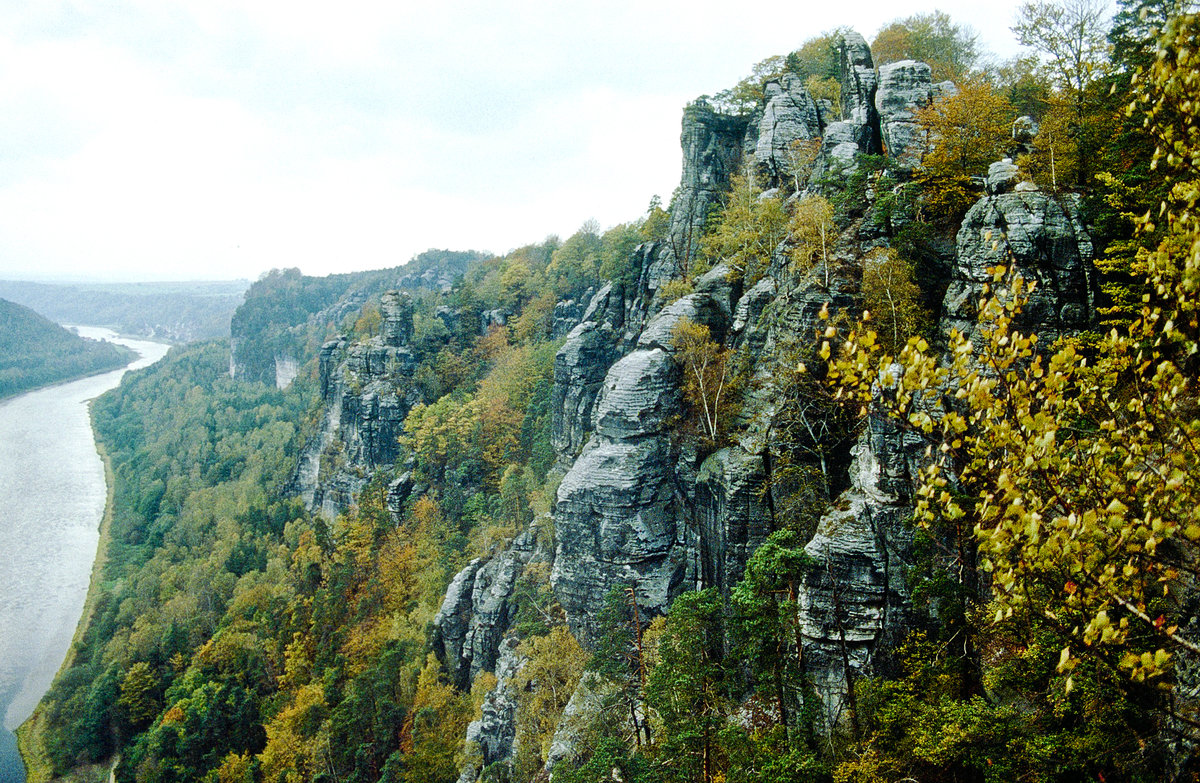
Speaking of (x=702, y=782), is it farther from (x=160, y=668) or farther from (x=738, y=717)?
(x=160, y=668)

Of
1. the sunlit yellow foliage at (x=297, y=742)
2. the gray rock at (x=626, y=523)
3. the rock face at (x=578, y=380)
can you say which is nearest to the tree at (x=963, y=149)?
the gray rock at (x=626, y=523)

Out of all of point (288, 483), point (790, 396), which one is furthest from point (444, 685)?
point (288, 483)

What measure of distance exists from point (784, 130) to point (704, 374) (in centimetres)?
1794

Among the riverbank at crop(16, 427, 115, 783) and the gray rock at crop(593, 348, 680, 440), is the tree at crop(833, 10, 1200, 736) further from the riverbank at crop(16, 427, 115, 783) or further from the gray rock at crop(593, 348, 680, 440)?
the riverbank at crop(16, 427, 115, 783)

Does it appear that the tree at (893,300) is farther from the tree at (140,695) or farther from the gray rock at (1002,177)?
the tree at (140,695)

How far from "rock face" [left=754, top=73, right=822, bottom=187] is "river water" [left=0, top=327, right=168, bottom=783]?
74362 millimetres

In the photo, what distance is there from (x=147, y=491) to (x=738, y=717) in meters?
107

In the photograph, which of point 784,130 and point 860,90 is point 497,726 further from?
point 860,90

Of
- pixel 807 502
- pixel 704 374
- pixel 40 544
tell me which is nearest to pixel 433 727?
pixel 704 374

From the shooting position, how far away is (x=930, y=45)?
143 ft

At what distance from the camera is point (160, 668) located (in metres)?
56.2

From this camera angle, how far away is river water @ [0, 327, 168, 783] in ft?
197

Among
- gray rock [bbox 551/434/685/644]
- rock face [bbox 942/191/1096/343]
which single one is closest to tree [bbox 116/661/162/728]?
gray rock [bbox 551/434/685/644]

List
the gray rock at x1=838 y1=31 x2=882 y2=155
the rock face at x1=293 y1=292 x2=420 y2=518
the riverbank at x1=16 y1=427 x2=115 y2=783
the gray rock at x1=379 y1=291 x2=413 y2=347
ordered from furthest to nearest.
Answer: the gray rock at x1=379 y1=291 x2=413 y2=347, the rock face at x1=293 y1=292 x2=420 y2=518, the riverbank at x1=16 y1=427 x2=115 y2=783, the gray rock at x1=838 y1=31 x2=882 y2=155
